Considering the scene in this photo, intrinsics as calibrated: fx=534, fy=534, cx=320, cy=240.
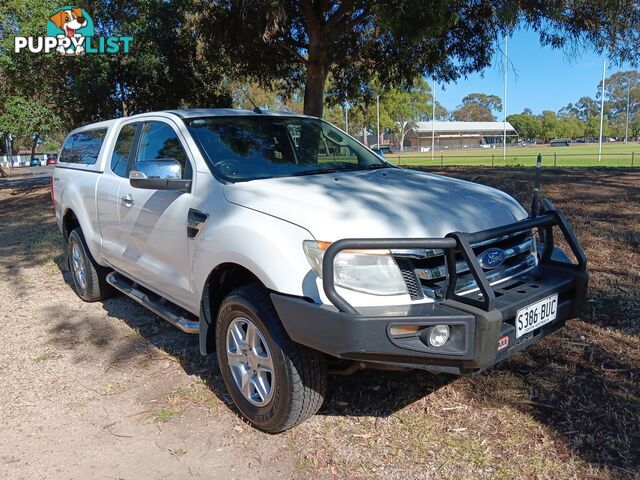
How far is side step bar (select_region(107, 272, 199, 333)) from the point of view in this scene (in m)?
3.59

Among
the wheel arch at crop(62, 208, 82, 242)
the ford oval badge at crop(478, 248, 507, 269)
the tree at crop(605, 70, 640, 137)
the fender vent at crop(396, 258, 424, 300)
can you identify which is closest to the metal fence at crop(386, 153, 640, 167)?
the wheel arch at crop(62, 208, 82, 242)

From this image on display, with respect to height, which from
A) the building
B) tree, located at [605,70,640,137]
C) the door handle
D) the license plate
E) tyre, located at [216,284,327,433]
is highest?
tree, located at [605,70,640,137]

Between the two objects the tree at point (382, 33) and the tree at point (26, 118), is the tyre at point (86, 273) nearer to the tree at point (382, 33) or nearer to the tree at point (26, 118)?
the tree at point (382, 33)

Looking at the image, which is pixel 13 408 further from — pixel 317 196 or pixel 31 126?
pixel 31 126

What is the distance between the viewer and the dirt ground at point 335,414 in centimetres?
279

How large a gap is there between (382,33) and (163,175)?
8109 millimetres

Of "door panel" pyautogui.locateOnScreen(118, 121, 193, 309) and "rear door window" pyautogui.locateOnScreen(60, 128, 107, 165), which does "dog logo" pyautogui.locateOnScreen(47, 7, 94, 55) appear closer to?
"rear door window" pyautogui.locateOnScreen(60, 128, 107, 165)

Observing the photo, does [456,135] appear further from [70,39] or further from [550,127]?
[70,39]

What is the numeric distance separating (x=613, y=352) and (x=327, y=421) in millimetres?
2099

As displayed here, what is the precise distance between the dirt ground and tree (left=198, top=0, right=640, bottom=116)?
5.23 m

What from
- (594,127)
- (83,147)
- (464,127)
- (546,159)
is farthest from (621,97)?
(83,147)

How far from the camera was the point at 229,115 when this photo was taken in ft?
13.5

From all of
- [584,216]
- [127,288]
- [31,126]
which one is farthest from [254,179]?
[31,126]

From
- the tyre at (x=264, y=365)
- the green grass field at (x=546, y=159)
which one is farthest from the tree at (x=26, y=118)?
the green grass field at (x=546, y=159)
